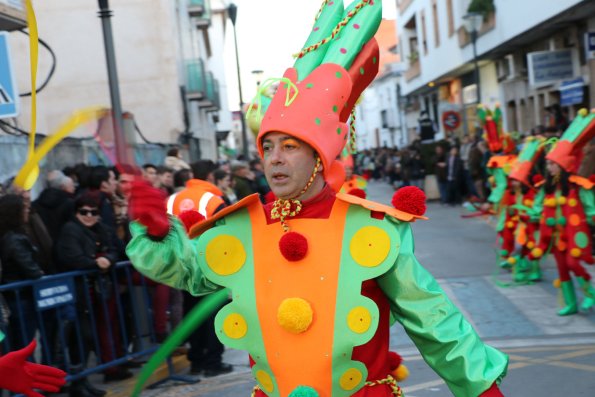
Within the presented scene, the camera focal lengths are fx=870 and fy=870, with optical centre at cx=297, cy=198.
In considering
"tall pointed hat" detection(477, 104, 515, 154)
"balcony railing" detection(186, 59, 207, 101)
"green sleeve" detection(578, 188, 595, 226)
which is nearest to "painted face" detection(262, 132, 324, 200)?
"green sleeve" detection(578, 188, 595, 226)

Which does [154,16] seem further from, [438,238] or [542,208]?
[542,208]

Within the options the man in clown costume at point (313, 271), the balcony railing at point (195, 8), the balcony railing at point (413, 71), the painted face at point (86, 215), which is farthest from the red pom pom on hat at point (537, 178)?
the balcony railing at point (413, 71)

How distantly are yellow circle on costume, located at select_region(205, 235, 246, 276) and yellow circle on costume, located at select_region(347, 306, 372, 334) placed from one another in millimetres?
464

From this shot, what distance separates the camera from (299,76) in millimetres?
3404

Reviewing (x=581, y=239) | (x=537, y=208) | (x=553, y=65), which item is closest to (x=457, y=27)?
(x=553, y=65)

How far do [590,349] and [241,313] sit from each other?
5.02 meters

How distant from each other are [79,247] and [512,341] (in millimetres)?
3862

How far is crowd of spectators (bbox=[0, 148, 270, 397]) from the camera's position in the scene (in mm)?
6332

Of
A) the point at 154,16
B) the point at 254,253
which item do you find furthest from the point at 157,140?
the point at 254,253

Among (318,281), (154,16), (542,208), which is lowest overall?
(542,208)

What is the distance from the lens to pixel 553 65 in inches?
750

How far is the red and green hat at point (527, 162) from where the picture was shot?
1020cm

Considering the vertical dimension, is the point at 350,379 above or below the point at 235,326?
below

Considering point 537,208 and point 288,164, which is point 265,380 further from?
point 537,208
